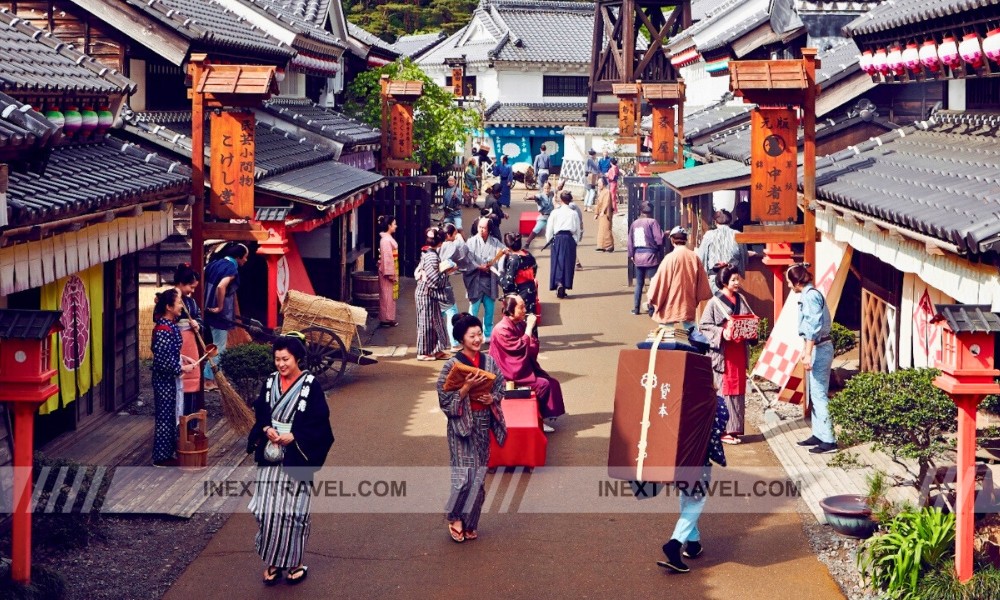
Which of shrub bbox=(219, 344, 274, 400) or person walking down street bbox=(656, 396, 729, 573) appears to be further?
shrub bbox=(219, 344, 274, 400)

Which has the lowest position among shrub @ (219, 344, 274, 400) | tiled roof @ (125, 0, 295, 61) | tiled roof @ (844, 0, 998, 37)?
shrub @ (219, 344, 274, 400)

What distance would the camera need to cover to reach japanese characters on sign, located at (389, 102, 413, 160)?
86.4 feet

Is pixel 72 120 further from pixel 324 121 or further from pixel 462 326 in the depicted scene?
pixel 324 121

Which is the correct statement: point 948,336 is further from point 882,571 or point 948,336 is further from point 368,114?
point 368,114

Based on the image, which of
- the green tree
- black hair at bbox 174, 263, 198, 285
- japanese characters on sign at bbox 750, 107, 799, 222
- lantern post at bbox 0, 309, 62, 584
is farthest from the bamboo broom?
the green tree

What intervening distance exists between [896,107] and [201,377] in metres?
10.4

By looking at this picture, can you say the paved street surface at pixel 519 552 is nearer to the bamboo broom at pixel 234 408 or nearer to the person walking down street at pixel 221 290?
the bamboo broom at pixel 234 408

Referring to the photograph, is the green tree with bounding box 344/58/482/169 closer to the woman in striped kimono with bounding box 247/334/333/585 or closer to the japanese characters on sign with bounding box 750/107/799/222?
the japanese characters on sign with bounding box 750/107/799/222

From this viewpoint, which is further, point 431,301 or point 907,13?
point 431,301

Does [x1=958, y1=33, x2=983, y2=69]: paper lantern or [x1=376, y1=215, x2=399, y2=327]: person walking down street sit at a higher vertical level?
[x1=958, y1=33, x2=983, y2=69]: paper lantern

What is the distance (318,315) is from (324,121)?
424 inches

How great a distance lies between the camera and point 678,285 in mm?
16359

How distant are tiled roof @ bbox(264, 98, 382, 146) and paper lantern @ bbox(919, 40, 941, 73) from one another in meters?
12.2

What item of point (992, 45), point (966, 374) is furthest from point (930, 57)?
point (966, 374)
